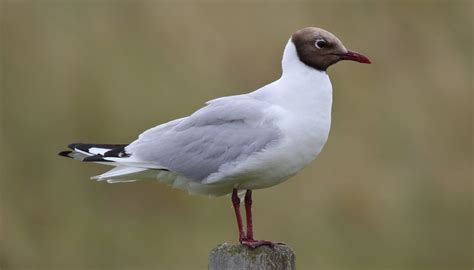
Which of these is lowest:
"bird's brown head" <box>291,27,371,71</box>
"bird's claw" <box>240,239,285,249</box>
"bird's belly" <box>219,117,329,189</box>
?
"bird's claw" <box>240,239,285,249</box>

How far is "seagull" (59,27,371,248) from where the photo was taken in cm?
455

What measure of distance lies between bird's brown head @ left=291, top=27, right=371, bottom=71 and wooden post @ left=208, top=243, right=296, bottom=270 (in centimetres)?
95

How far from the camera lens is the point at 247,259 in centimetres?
425

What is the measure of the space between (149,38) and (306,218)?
2467 mm

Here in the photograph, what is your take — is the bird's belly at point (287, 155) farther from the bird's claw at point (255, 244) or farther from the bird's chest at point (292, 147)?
the bird's claw at point (255, 244)

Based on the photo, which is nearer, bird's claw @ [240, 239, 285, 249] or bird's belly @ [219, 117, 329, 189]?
bird's claw @ [240, 239, 285, 249]

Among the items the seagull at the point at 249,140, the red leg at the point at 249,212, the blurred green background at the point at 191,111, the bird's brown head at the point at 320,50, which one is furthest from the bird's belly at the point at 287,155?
the blurred green background at the point at 191,111

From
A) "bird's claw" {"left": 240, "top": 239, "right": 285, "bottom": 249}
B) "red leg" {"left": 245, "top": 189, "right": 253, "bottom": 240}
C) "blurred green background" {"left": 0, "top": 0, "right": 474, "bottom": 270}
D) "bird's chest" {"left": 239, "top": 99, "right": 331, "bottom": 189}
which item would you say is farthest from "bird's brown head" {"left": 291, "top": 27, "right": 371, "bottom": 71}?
"blurred green background" {"left": 0, "top": 0, "right": 474, "bottom": 270}

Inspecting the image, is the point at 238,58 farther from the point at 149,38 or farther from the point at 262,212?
the point at 262,212

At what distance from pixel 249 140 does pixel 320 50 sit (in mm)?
532

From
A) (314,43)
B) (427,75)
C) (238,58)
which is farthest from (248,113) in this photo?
(427,75)

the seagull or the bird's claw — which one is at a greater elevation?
the seagull

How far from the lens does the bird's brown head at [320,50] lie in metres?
4.70

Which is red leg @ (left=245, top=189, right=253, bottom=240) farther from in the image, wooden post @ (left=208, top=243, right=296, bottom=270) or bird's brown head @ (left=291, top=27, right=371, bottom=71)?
bird's brown head @ (left=291, top=27, right=371, bottom=71)
